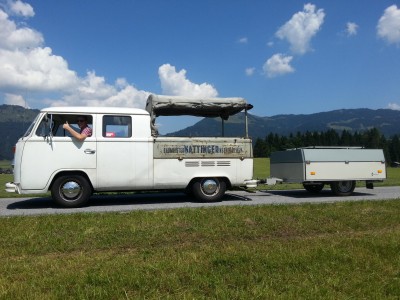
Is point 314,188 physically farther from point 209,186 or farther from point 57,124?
point 57,124

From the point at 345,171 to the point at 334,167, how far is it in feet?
1.42

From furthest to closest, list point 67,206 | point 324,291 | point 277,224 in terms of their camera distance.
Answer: point 67,206, point 277,224, point 324,291

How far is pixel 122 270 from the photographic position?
4.88 m

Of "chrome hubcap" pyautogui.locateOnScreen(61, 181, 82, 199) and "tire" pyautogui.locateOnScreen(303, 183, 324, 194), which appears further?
"tire" pyautogui.locateOnScreen(303, 183, 324, 194)

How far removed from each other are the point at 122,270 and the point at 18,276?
1272 mm

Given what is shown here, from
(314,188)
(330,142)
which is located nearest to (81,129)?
(314,188)

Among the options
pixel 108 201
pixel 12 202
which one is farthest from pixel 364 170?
pixel 12 202

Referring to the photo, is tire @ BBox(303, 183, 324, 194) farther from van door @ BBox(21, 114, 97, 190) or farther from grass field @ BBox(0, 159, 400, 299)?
van door @ BBox(21, 114, 97, 190)

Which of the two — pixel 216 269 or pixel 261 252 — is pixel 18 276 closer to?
pixel 216 269

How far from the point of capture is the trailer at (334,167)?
12.4 metres

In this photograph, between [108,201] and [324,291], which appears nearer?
[324,291]

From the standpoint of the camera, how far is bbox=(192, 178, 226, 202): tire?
10.9m

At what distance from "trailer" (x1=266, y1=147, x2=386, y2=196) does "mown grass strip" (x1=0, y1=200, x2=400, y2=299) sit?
11.5 feet

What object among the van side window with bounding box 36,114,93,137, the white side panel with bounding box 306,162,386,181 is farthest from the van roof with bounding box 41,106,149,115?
the white side panel with bounding box 306,162,386,181
